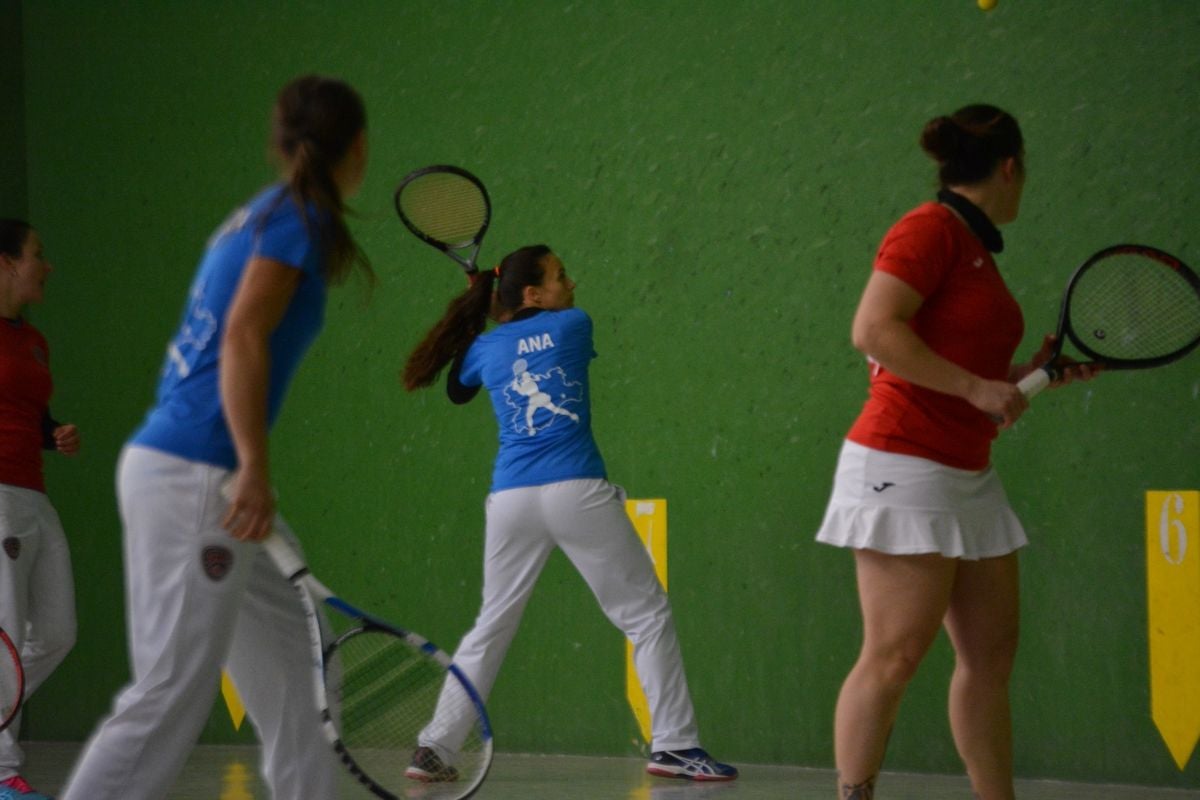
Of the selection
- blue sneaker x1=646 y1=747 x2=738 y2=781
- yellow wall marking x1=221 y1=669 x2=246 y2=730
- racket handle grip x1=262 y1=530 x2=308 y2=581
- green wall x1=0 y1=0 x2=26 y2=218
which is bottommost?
yellow wall marking x1=221 y1=669 x2=246 y2=730

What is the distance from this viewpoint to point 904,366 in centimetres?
224

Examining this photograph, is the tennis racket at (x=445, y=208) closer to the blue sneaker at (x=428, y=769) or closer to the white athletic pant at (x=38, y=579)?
the white athletic pant at (x=38, y=579)

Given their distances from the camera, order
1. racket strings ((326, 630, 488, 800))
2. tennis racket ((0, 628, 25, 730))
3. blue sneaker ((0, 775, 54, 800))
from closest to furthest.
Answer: racket strings ((326, 630, 488, 800))
tennis racket ((0, 628, 25, 730))
blue sneaker ((0, 775, 54, 800))

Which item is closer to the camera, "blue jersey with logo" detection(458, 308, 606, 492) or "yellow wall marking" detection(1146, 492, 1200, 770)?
"yellow wall marking" detection(1146, 492, 1200, 770)

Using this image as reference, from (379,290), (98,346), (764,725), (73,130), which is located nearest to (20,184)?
(73,130)

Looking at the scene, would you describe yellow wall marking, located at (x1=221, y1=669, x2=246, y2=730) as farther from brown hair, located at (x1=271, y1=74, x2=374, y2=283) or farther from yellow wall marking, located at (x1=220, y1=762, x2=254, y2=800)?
brown hair, located at (x1=271, y1=74, x2=374, y2=283)

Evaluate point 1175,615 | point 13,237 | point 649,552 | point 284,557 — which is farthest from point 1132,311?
point 13,237

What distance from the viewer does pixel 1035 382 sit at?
2.42m

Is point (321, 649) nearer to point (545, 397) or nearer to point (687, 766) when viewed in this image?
point (545, 397)

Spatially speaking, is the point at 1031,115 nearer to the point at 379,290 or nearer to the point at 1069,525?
the point at 1069,525

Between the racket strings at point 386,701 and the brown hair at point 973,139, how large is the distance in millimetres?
1128

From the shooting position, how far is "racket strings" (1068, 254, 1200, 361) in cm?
266

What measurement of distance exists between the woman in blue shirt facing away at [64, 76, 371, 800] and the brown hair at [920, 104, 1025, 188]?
0.95 metres

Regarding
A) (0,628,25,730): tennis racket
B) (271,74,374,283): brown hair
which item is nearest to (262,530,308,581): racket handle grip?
(271,74,374,283): brown hair
